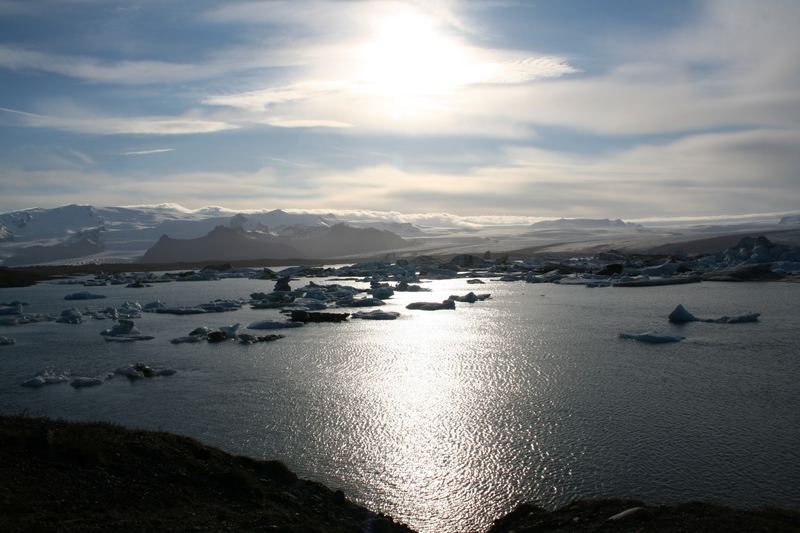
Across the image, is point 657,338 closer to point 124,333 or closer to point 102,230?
point 124,333

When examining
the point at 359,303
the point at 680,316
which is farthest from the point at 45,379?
the point at 680,316

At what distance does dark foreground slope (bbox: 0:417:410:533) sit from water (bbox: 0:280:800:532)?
93cm

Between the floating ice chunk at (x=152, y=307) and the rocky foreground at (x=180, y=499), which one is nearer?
the rocky foreground at (x=180, y=499)

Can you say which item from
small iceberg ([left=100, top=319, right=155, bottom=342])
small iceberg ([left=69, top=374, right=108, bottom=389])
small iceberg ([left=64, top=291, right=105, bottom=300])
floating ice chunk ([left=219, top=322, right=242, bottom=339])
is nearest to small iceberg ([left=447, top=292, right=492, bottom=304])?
floating ice chunk ([left=219, top=322, right=242, bottom=339])

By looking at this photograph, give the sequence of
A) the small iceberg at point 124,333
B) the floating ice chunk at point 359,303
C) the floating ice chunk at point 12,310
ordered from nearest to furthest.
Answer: the small iceberg at point 124,333 → the floating ice chunk at point 12,310 → the floating ice chunk at point 359,303

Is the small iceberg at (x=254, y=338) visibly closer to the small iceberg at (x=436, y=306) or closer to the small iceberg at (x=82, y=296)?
the small iceberg at (x=436, y=306)

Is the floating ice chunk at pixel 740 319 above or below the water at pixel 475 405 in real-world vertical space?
above

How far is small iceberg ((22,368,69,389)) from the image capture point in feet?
41.6

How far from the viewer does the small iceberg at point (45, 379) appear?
41.6 ft

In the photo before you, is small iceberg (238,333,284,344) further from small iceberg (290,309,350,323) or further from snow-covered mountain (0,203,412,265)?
snow-covered mountain (0,203,412,265)

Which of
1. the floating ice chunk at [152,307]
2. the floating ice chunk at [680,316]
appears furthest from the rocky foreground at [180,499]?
the floating ice chunk at [152,307]

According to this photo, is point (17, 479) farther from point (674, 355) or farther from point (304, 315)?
point (304, 315)

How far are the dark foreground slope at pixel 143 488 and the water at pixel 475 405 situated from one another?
0.93 m

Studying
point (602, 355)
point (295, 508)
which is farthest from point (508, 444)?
point (602, 355)
